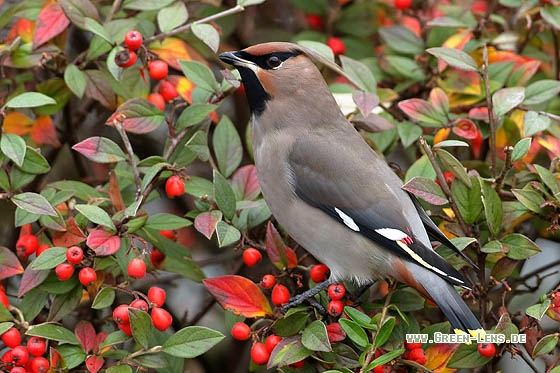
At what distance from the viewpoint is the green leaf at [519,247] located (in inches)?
96.6

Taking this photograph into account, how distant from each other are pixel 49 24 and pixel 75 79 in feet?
0.70

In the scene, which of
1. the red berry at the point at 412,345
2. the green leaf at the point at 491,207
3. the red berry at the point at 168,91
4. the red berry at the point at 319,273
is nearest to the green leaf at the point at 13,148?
the red berry at the point at 168,91

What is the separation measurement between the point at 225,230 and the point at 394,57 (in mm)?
1095

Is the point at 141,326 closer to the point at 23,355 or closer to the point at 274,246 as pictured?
the point at 23,355

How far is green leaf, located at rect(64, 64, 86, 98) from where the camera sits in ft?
8.95

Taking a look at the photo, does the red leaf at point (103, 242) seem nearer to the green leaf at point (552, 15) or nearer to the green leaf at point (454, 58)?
the green leaf at point (454, 58)

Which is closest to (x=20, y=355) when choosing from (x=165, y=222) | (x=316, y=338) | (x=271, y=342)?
(x=165, y=222)

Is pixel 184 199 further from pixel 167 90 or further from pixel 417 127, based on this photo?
pixel 417 127

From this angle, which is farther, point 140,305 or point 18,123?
point 18,123

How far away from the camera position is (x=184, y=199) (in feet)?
12.2

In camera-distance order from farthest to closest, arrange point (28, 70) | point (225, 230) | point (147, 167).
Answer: point (28, 70), point (147, 167), point (225, 230)

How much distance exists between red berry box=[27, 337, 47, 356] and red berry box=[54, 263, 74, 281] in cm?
18

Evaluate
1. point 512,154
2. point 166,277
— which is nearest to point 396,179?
point 512,154

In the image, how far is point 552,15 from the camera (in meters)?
3.02
